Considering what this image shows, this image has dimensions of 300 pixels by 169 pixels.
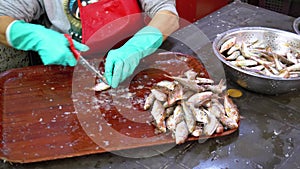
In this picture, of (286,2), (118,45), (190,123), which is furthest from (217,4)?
(190,123)

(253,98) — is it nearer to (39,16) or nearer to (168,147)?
(168,147)

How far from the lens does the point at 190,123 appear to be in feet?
4.61

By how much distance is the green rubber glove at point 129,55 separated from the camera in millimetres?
1666

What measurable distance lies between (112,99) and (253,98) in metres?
0.64

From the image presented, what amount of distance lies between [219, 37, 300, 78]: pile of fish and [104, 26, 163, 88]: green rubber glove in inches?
Result: 13.6

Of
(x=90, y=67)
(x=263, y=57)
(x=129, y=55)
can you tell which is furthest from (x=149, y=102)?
(x=263, y=57)

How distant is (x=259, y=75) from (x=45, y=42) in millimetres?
961

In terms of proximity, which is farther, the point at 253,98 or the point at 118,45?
the point at 118,45

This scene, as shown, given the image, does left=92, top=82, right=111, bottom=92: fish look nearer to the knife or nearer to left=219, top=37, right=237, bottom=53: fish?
the knife

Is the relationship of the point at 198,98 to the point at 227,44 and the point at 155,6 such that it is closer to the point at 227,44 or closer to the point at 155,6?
the point at 227,44

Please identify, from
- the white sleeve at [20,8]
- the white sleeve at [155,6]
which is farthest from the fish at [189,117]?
the white sleeve at [20,8]

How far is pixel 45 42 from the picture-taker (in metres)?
1.67

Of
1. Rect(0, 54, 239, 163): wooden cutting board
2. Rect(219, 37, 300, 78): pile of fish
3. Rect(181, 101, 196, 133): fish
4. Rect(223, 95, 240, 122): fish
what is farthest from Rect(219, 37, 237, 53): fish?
Rect(181, 101, 196, 133): fish

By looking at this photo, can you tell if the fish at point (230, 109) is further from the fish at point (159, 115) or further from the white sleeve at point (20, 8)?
the white sleeve at point (20, 8)
